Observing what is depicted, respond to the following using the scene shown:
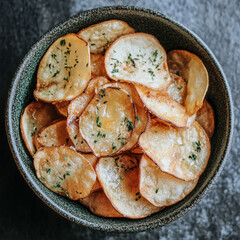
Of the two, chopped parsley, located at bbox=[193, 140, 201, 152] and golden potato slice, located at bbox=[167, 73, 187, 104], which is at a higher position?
golden potato slice, located at bbox=[167, 73, 187, 104]

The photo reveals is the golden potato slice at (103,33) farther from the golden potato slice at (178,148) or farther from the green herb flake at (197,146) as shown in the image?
the green herb flake at (197,146)

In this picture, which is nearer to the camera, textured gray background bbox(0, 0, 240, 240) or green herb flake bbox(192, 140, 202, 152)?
green herb flake bbox(192, 140, 202, 152)

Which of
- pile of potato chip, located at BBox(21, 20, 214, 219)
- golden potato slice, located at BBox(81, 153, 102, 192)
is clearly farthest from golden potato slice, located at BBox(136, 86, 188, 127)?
golden potato slice, located at BBox(81, 153, 102, 192)

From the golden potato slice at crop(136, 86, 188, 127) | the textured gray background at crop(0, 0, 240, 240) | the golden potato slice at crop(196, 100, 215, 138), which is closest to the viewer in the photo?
the golden potato slice at crop(136, 86, 188, 127)

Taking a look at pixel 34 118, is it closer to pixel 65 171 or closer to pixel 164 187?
pixel 65 171

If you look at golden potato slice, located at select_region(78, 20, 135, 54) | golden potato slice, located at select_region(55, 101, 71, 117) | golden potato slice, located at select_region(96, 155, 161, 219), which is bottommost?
golden potato slice, located at select_region(96, 155, 161, 219)

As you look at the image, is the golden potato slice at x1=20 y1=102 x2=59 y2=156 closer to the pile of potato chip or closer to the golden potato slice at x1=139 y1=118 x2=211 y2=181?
the pile of potato chip
